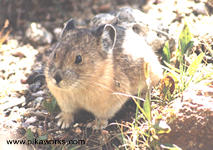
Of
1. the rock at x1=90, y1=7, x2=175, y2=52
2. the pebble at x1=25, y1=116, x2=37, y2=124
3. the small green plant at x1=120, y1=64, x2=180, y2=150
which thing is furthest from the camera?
the rock at x1=90, y1=7, x2=175, y2=52

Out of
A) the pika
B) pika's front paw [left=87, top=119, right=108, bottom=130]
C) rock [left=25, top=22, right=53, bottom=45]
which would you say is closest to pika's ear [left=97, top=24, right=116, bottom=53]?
the pika

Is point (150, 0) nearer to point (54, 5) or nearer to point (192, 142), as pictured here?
point (54, 5)

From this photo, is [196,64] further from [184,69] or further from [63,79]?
[63,79]

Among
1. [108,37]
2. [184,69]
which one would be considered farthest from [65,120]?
[184,69]

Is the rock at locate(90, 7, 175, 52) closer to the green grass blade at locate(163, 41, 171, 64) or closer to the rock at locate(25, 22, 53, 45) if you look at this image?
the green grass blade at locate(163, 41, 171, 64)

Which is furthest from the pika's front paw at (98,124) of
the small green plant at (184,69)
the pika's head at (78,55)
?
the small green plant at (184,69)
